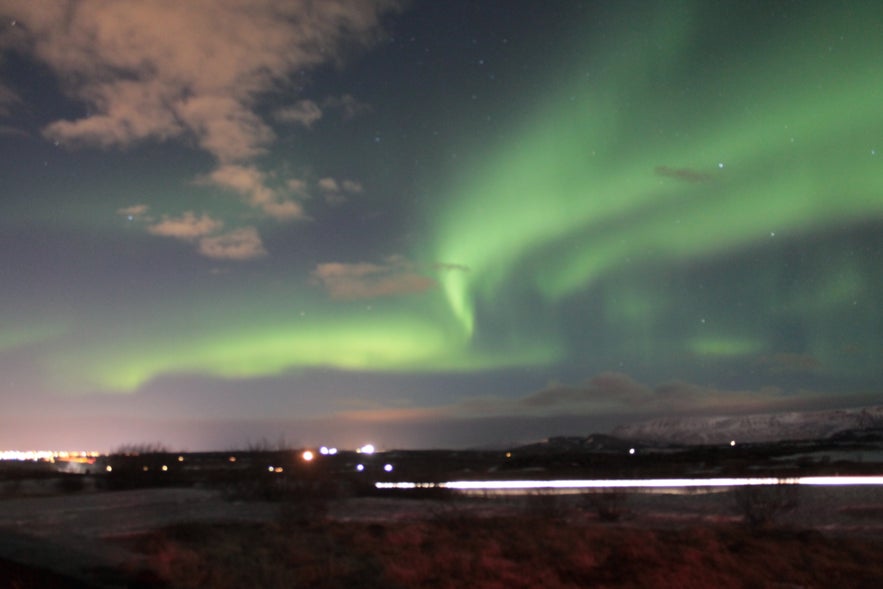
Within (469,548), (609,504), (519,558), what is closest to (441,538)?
(469,548)

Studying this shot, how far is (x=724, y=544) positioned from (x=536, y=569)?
17.1ft

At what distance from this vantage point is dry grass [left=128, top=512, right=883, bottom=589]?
16.2 metres

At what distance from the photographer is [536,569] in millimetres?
17641

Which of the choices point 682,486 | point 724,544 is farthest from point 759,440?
point 724,544

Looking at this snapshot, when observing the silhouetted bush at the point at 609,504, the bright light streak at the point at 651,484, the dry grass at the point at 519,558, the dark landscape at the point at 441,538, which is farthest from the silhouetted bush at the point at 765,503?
the bright light streak at the point at 651,484

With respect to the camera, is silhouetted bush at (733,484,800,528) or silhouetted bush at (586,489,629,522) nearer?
silhouetted bush at (733,484,800,528)

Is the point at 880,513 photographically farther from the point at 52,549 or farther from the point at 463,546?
the point at 52,549

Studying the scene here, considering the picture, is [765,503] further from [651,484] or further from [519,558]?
[651,484]

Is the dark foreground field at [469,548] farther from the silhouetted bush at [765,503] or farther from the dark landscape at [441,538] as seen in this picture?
the silhouetted bush at [765,503]

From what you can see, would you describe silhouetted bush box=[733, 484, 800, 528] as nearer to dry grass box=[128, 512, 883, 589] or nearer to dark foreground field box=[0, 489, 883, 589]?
dark foreground field box=[0, 489, 883, 589]

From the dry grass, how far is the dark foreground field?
43 mm

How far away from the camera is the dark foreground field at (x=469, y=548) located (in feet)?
53.3

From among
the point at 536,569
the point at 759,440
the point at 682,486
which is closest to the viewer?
the point at 536,569

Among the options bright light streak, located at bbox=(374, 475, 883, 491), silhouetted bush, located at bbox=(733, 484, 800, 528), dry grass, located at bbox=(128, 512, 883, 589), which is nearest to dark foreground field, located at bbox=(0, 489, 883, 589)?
dry grass, located at bbox=(128, 512, 883, 589)
